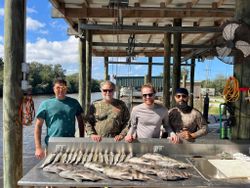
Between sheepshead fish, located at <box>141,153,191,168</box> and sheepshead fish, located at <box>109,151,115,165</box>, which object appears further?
sheepshead fish, located at <box>109,151,115,165</box>

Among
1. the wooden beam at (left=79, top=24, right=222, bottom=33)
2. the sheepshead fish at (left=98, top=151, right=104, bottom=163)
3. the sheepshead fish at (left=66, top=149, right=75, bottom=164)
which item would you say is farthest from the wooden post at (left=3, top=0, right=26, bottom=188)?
the wooden beam at (left=79, top=24, right=222, bottom=33)

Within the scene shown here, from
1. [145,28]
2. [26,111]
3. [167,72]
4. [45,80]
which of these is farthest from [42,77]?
[26,111]

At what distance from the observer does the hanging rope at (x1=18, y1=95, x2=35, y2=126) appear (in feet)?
15.7

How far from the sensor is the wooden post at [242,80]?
16.1ft

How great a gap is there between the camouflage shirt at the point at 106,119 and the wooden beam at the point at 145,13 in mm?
5592

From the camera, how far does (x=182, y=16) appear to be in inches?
423

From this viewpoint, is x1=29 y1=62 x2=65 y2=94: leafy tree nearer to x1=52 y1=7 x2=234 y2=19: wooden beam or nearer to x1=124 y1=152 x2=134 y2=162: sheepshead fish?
x1=52 y1=7 x2=234 y2=19: wooden beam

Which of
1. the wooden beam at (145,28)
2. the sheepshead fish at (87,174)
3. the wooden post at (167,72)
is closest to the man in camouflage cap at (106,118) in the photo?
the sheepshead fish at (87,174)

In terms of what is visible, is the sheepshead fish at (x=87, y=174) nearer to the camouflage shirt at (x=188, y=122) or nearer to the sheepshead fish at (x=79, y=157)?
the sheepshead fish at (x=79, y=157)

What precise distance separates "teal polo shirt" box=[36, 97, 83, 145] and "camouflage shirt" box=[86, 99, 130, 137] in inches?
11.0

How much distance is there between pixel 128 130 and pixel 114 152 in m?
0.49

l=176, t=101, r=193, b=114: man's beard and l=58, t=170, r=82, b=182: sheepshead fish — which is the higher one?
l=176, t=101, r=193, b=114: man's beard

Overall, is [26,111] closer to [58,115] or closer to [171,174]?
[58,115]

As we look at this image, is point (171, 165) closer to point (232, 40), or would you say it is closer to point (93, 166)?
point (93, 166)
